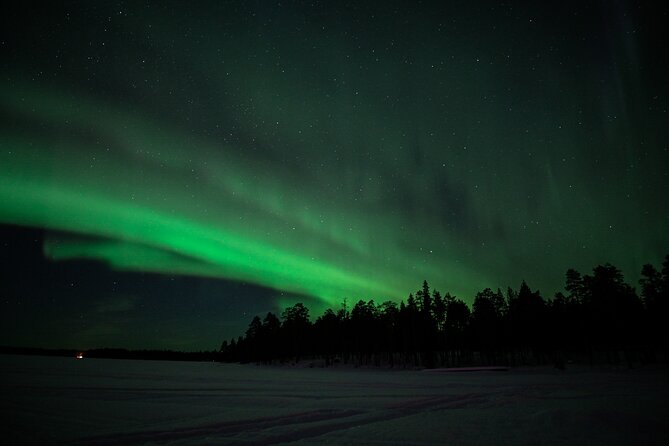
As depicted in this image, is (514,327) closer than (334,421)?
No

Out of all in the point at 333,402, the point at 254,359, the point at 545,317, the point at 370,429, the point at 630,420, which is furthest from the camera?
the point at 254,359

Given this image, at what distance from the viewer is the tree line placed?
58188 millimetres

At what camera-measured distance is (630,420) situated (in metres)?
10.1

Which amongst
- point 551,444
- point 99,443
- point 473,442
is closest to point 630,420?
point 551,444

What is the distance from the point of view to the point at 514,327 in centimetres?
7581

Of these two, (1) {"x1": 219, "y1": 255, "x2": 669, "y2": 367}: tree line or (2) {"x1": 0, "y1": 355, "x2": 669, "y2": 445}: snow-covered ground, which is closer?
(2) {"x1": 0, "y1": 355, "x2": 669, "y2": 445}: snow-covered ground

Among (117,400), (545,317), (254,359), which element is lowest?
(254,359)

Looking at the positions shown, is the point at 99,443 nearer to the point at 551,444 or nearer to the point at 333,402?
the point at 333,402

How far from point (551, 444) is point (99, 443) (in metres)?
10.0

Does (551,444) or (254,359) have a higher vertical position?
(551,444)

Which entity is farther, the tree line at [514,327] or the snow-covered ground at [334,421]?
the tree line at [514,327]

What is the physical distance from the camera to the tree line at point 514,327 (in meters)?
58.2

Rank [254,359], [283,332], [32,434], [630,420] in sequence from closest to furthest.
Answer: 1. [32,434]
2. [630,420]
3. [283,332]
4. [254,359]

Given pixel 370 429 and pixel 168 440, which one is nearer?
pixel 168 440
